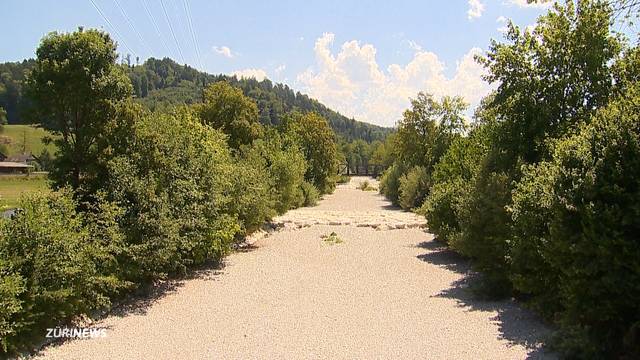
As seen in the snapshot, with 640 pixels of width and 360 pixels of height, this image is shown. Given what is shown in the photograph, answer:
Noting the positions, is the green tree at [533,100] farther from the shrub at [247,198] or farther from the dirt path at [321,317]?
the shrub at [247,198]

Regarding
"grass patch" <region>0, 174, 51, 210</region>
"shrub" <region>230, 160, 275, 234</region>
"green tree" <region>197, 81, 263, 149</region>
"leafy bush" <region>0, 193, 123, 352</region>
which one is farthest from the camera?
"green tree" <region>197, 81, 263, 149</region>

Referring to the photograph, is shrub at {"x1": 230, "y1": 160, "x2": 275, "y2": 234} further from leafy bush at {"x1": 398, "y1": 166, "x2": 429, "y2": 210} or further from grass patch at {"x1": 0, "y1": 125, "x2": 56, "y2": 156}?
grass patch at {"x1": 0, "y1": 125, "x2": 56, "y2": 156}

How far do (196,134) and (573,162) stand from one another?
38.8ft

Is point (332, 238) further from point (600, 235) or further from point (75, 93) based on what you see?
point (600, 235)

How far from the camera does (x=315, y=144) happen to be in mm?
51031

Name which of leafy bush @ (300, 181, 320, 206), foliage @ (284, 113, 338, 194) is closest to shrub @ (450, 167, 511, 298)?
leafy bush @ (300, 181, 320, 206)

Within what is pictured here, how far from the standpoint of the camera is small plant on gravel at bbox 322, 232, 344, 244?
2248 centimetres

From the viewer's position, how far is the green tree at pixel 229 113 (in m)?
33.6

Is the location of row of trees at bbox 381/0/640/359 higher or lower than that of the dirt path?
higher

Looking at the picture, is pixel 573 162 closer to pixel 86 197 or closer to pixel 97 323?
pixel 97 323

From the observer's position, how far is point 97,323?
10.1 m

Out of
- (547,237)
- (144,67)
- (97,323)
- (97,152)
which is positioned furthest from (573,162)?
(144,67)

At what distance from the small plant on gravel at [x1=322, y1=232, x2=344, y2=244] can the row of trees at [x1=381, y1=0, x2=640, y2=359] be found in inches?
199

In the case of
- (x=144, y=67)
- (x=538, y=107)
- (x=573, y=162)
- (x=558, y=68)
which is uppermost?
(x=144, y=67)
